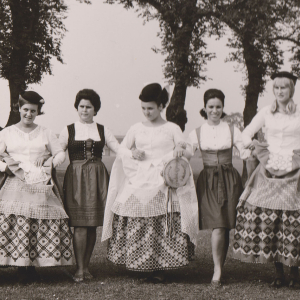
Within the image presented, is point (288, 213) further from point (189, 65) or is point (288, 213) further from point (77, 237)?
point (189, 65)

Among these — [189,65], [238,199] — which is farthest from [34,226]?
[189,65]

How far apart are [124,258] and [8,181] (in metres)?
1.51

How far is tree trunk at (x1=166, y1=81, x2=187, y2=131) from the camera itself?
15.3 meters

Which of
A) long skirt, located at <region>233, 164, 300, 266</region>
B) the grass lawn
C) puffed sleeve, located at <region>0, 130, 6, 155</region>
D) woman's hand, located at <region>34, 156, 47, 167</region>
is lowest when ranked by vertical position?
the grass lawn

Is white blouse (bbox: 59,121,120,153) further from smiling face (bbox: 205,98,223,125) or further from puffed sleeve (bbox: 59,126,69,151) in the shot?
smiling face (bbox: 205,98,223,125)

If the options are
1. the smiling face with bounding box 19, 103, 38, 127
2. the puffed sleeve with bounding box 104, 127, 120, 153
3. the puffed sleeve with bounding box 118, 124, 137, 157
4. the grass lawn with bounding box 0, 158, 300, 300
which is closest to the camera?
the grass lawn with bounding box 0, 158, 300, 300

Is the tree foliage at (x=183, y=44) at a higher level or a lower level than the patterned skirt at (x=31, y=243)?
higher

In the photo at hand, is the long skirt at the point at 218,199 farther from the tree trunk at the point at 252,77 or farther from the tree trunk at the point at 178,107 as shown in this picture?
the tree trunk at the point at 252,77

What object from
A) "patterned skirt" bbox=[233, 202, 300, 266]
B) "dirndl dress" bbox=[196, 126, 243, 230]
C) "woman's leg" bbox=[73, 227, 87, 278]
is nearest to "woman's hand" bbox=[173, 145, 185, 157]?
"dirndl dress" bbox=[196, 126, 243, 230]

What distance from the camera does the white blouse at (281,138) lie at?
4.93 meters

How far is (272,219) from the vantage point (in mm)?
4875

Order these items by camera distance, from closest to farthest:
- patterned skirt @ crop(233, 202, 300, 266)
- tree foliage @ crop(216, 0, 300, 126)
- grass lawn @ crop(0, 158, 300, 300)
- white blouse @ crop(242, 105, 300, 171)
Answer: grass lawn @ crop(0, 158, 300, 300) → patterned skirt @ crop(233, 202, 300, 266) → white blouse @ crop(242, 105, 300, 171) → tree foliage @ crop(216, 0, 300, 126)

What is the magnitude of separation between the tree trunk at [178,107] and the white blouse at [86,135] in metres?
9.72

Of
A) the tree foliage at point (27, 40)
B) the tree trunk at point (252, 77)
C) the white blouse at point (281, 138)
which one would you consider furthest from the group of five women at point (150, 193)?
the tree trunk at point (252, 77)
